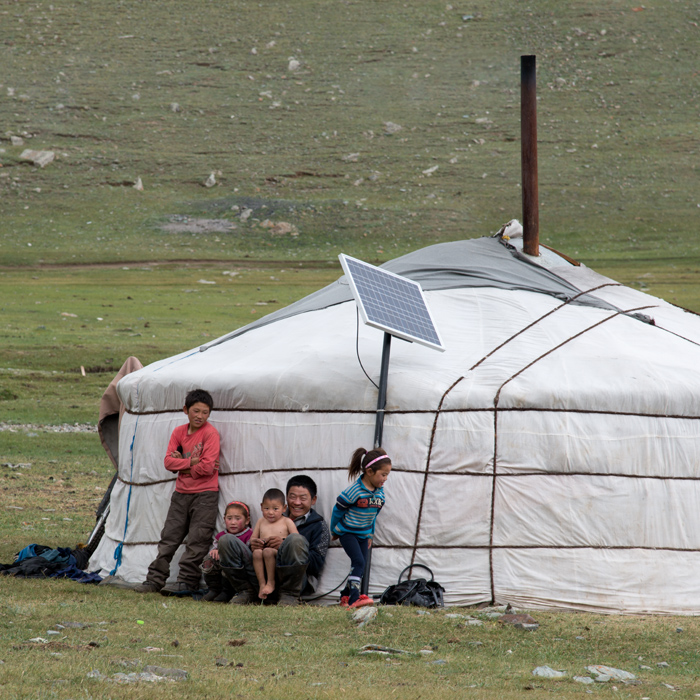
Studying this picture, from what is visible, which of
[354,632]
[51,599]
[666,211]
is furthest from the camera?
[666,211]

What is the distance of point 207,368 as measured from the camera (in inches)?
267

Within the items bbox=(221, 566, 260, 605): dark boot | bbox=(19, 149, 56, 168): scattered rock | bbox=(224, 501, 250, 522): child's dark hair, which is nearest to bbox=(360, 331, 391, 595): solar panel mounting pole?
bbox=(221, 566, 260, 605): dark boot

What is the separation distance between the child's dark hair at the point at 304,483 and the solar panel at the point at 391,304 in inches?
40.2

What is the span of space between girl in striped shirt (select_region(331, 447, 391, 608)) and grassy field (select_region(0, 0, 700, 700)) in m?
0.31

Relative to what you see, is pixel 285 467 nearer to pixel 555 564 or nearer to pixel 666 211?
pixel 555 564

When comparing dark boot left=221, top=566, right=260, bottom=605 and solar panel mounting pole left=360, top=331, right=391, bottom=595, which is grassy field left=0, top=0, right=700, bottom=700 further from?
solar panel mounting pole left=360, top=331, right=391, bottom=595

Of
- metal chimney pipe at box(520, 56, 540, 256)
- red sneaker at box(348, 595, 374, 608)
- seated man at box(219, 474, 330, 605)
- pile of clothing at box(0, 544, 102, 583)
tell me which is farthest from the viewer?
metal chimney pipe at box(520, 56, 540, 256)

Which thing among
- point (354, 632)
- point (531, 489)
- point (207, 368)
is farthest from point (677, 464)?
point (207, 368)

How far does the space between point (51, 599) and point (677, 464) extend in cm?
374

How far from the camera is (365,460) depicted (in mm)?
5801

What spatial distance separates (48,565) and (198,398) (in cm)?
156

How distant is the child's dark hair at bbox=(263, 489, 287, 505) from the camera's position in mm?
5938

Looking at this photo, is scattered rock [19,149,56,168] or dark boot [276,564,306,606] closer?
dark boot [276,564,306,606]

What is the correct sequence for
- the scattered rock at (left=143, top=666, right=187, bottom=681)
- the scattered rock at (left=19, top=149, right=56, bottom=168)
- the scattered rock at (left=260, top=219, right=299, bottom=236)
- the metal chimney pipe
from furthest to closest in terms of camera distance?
the scattered rock at (left=19, top=149, right=56, bottom=168)
the scattered rock at (left=260, top=219, right=299, bottom=236)
the metal chimney pipe
the scattered rock at (left=143, top=666, right=187, bottom=681)
